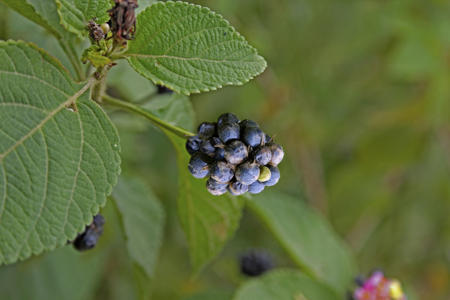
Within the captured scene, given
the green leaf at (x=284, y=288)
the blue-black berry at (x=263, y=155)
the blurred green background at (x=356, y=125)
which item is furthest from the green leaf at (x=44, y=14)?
the blurred green background at (x=356, y=125)

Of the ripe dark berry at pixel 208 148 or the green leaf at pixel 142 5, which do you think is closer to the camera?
the ripe dark berry at pixel 208 148

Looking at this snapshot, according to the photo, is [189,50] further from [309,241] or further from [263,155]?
[309,241]

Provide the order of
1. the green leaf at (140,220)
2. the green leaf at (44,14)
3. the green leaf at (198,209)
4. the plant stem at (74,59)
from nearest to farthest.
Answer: the green leaf at (44,14), the plant stem at (74,59), the green leaf at (198,209), the green leaf at (140,220)

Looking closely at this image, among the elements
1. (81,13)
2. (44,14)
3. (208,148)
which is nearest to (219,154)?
(208,148)

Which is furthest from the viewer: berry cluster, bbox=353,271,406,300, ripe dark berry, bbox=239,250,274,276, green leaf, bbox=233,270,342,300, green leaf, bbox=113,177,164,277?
ripe dark berry, bbox=239,250,274,276

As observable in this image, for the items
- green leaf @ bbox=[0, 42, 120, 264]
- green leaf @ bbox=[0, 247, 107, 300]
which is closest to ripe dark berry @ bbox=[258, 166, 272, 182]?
green leaf @ bbox=[0, 42, 120, 264]

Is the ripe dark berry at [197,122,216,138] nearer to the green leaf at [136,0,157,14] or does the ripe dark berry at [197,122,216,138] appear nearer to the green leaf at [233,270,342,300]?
the green leaf at [136,0,157,14]

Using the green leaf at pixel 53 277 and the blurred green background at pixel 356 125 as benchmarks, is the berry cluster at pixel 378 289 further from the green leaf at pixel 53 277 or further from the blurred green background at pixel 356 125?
the blurred green background at pixel 356 125

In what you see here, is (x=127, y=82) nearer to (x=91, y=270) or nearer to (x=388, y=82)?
(x=91, y=270)
